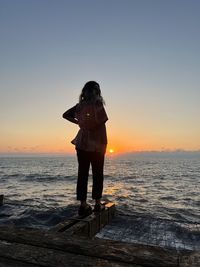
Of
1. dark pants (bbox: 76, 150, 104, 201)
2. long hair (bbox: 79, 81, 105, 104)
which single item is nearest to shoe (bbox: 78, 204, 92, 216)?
dark pants (bbox: 76, 150, 104, 201)

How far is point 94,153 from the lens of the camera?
527 cm

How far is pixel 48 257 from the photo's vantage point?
8.20ft

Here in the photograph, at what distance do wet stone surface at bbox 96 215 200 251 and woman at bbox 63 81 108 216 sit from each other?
0.86 meters

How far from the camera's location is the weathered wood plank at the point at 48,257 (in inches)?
93.4

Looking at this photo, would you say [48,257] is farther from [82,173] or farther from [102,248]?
[82,173]

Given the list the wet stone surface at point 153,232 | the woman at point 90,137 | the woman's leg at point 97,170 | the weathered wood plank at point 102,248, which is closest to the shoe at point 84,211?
the woman at point 90,137

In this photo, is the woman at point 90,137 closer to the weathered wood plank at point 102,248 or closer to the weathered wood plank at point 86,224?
the weathered wood plank at point 86,224

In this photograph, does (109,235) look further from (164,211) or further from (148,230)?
(164,211)

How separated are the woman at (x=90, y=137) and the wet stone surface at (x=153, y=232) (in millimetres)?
859

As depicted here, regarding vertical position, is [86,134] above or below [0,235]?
above

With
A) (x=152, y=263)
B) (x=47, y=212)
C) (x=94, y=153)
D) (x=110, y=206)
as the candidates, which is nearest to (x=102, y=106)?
(x=94, y=153)

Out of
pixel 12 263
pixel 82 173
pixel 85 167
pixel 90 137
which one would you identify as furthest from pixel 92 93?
pixel 12 263

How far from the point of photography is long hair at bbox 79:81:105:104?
209 inches

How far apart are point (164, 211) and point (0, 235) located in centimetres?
1007
